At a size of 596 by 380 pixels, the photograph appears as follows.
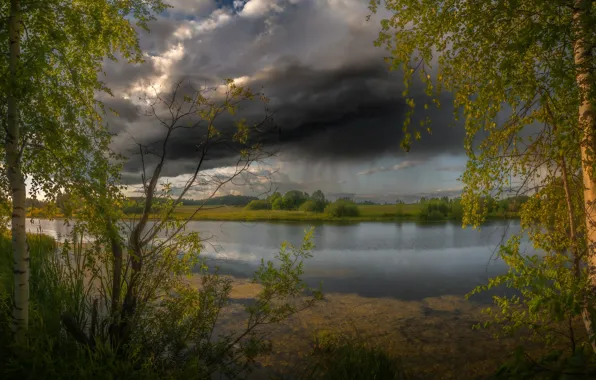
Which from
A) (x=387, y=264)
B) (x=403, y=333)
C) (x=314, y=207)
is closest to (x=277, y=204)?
(x=403, y=333)

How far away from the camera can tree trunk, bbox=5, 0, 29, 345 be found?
482 cm

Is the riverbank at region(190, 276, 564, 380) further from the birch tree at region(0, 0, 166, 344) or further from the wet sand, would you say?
the birch tree at region(0, 0, 166, 344)

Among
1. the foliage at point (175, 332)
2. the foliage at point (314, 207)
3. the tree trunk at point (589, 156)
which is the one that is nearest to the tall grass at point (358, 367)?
the foliage at point (175, 332)

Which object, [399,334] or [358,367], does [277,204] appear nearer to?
[358,367]

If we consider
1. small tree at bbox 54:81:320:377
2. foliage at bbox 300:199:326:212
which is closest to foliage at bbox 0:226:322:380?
small tree at bbox 54:81:320:377

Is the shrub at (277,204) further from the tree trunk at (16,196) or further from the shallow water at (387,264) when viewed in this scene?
the shallow water at (387,264)

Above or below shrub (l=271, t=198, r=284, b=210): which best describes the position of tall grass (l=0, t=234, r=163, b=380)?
below

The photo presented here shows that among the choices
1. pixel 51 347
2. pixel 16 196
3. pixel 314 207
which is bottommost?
pixel 51 347

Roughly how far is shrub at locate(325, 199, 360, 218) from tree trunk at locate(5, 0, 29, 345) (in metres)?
45.9

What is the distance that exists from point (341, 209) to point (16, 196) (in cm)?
4732

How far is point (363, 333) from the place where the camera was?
8852 millimetres

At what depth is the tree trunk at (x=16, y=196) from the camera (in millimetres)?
4820

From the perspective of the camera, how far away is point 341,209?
168 feet

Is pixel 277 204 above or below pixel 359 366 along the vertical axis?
above
